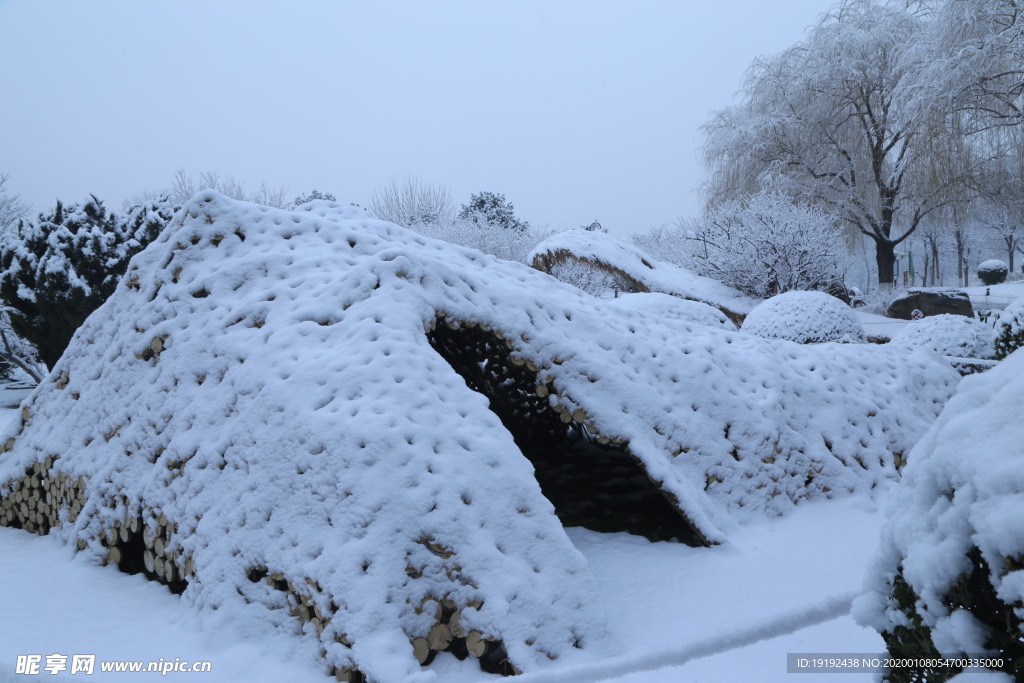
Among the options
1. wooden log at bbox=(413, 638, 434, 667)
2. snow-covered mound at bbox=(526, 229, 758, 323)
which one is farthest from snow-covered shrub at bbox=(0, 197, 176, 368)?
wooden log at bbox=(413, 638, 434, 667)

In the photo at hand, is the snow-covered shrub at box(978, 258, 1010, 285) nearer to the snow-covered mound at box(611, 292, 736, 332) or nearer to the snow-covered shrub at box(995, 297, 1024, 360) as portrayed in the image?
the snow-covered shrub at box(995, 297, 1024, 360)

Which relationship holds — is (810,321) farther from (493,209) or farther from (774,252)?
(493,209)

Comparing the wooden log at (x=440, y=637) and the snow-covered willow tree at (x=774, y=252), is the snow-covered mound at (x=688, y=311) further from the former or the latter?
the snow-covered willow tree at (x=774, y=252)

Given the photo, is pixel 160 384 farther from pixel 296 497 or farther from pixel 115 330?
pixel 296 497

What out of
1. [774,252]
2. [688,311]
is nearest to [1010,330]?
[688,311]

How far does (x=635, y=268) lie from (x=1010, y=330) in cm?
926

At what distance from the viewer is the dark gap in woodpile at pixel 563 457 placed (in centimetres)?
390

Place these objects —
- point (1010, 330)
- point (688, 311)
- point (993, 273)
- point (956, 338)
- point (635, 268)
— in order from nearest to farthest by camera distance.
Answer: point (1010, 330) → point (688, 311) → point (956, 338) → point (635, 268) → point (993, 273)

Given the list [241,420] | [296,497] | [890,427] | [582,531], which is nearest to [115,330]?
[241,420]

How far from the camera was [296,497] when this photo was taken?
8.74ft

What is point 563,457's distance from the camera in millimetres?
5492

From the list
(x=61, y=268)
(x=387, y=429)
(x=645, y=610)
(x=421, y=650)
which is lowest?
(x=645, y=610)

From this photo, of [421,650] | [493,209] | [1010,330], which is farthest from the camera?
[493,209]

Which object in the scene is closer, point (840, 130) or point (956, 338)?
point (956, 338)
